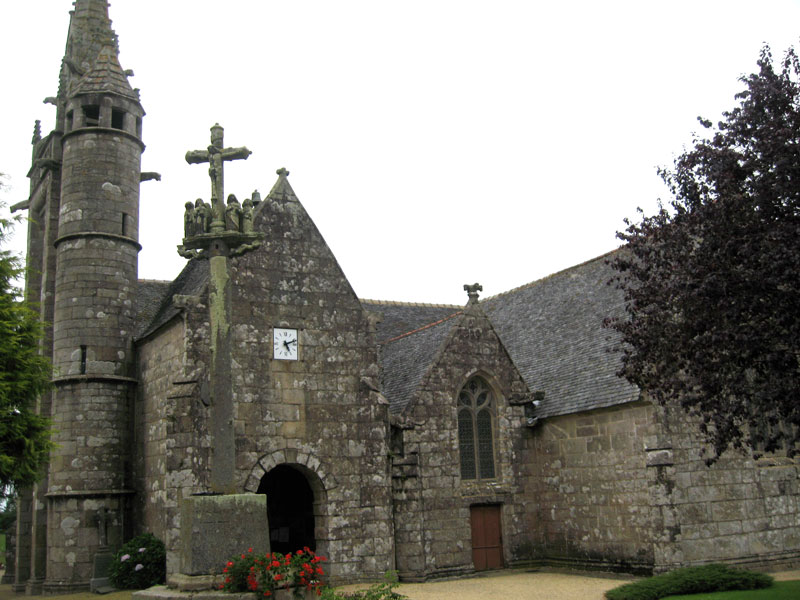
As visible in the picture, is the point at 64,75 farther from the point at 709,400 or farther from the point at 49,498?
the point at 709,400

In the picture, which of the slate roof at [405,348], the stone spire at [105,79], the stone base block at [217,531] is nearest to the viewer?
the stone base block at [217,531]

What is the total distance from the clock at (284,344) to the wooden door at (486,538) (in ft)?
19.0

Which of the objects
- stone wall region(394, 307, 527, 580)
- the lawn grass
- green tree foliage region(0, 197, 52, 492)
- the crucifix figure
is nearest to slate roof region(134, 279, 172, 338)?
green tree foliage region(0, 197, 52, 492)

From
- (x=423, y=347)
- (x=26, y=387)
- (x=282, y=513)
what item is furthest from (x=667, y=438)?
(x=26, y=387)

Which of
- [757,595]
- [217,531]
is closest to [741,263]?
[757,595]

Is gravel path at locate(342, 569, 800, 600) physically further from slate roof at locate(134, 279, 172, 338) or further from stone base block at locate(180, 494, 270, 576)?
slate roof at locate(134, 279, 172, 338)

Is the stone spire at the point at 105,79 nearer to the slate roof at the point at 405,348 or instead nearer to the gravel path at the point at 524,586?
the slate roof at the point at 405,348

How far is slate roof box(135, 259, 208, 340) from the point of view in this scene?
19517 mm

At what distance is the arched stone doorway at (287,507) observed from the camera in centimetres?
1862

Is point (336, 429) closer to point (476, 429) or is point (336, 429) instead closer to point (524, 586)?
point (476, 429)

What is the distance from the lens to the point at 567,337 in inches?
826

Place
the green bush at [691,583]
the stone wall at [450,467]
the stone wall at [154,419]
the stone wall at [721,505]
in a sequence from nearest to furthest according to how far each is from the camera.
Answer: the green bush at [691,583] → the stone wall at [721,505] → the stone wall at [154,419] → the stone wall at [450,467]

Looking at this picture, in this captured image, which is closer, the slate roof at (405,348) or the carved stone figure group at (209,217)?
the carved stone figure group at (209,217)

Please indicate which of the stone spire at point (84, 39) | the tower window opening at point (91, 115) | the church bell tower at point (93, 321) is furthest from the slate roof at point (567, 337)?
the stone spire at point (84, 39)
